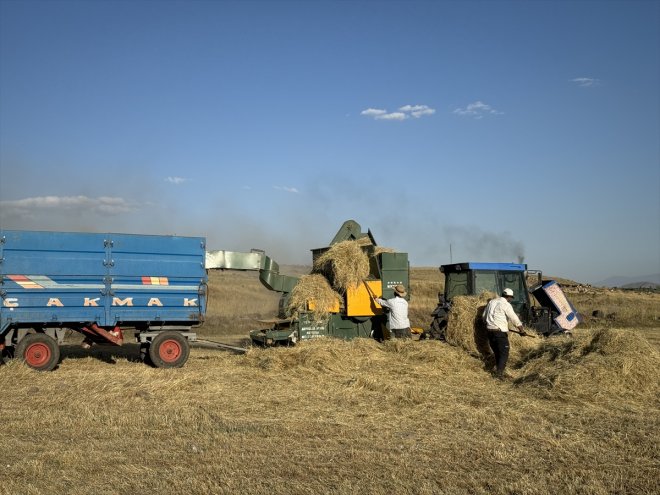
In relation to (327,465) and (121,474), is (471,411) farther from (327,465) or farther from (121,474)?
(121,474)

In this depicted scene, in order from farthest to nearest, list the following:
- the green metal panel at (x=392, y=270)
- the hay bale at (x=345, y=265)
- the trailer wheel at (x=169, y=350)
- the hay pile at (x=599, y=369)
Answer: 1. the green metal panel at (x=392, y=270)
2. the hay bale at (x=345, y=265)
3. the trailer wheel at (x=169, y=350)
4. the hay pile at (x=599, y=369)

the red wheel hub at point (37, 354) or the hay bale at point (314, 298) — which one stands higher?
the hay bale at point (314, 298)

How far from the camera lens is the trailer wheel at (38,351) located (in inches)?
455

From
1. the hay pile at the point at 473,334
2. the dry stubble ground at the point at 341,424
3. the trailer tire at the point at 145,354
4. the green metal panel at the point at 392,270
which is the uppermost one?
the green metal panel at the point at 392,270

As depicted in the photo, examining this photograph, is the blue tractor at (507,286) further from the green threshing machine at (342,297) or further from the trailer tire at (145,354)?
the trailer tire at (145,354)

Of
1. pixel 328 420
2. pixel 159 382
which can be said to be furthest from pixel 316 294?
pixel 328 420

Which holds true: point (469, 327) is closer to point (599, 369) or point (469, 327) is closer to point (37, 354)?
point (599, 369)

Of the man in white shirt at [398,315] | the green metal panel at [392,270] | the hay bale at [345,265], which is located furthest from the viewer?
the green metal panel at [392,270]

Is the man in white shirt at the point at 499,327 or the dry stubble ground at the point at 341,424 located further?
the man in white shirt at the point at 499,327

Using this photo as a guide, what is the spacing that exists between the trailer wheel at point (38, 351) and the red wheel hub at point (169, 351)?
194 cm

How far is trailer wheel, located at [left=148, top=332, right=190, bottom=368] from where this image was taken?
1245 cm

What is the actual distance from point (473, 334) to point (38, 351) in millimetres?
8193

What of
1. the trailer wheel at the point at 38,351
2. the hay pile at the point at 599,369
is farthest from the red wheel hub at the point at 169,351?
the hay pile at the point at 599,369

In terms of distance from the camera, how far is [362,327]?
1369 centimetres
